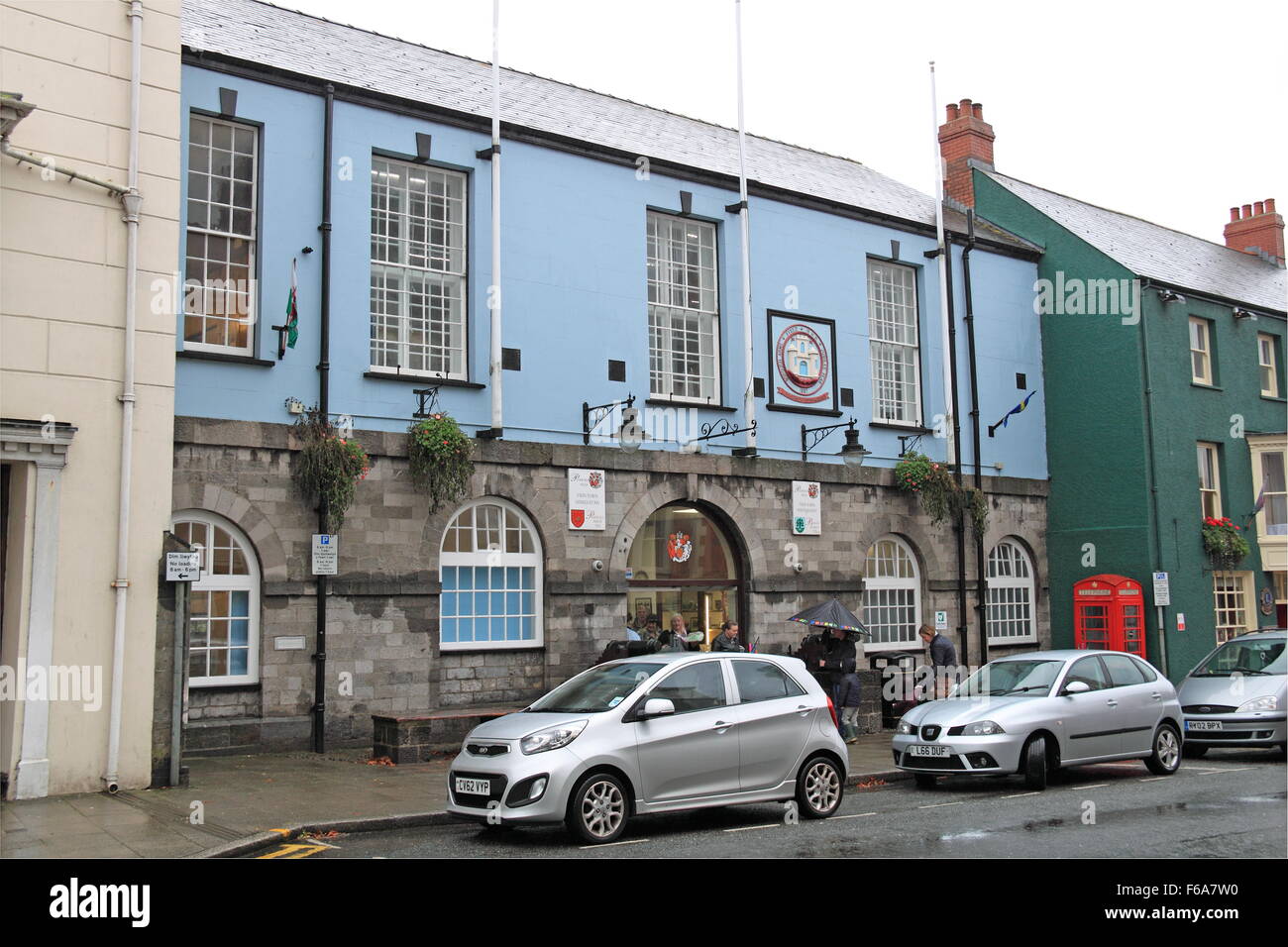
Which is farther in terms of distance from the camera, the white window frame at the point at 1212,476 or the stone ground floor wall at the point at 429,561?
the white window frame at the point at 1212,476

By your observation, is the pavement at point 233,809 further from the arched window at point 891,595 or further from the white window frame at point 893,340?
the white window frame at point 893,340

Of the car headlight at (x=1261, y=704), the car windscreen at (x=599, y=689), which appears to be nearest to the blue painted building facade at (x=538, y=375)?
the car windscreen at (x=599, y=689)

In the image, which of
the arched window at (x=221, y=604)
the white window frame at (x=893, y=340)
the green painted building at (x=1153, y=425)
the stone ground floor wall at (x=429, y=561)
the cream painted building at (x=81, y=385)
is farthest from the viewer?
the green painted building at (x=1153, y=425)

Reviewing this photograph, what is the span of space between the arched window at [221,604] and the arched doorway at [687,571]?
6.00 metres

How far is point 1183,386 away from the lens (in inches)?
1009

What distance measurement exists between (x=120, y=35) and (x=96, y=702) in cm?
714

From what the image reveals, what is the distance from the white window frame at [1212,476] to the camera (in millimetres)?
26156

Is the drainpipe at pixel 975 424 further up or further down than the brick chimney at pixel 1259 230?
further down

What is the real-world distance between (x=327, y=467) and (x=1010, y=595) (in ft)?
49.3

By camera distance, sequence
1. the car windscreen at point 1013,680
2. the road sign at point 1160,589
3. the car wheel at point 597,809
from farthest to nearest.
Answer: the road sign at point 1160,589 → the car windscreen at point 1013,680 → the car wheel at point 597,809

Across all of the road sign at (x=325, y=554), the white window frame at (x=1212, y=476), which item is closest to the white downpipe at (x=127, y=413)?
the road sign at (x=325, y=554)

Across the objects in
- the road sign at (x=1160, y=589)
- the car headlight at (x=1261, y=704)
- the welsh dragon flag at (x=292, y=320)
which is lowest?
the car headlight at (x=1261, y=704)

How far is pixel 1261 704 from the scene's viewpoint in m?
16.5

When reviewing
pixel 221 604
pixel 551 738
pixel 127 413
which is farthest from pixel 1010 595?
pixel 127 413
